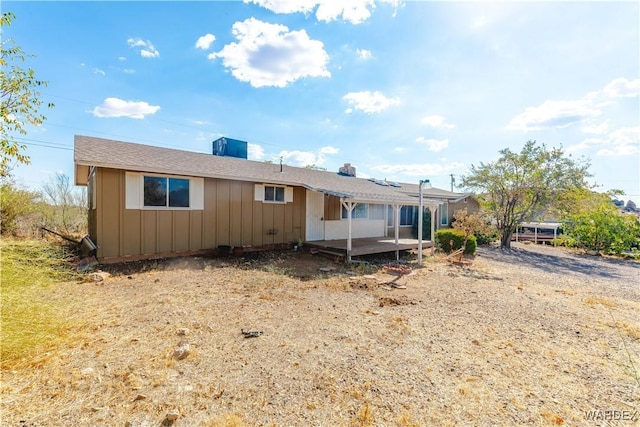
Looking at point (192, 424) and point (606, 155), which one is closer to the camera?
point (192, 424)

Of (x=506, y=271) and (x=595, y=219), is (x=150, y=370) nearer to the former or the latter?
(x=506, y=271)

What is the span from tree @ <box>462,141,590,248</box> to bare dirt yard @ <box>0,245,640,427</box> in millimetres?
10251

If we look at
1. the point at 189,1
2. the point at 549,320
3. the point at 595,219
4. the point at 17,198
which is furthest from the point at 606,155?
the point at 17,198

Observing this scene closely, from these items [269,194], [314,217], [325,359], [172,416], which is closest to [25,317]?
[172,416]

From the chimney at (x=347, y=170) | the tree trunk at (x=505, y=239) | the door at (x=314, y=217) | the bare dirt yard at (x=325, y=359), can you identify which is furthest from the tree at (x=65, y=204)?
the tree trunk at (x=505, y=239)

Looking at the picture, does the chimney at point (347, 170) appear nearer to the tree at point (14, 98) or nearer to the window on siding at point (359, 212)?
the window on siding at point (359, 212)

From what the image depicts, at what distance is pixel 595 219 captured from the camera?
14.1 metres

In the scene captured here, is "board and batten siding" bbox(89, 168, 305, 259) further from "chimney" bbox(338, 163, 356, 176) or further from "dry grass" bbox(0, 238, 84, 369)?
"chimney" bbox(338, 163, 356, 176)

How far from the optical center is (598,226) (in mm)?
13922

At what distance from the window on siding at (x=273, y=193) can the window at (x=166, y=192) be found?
2646mm

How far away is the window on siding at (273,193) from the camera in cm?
990

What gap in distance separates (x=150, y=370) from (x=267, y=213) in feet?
24.2

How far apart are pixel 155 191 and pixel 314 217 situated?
18.5 feet

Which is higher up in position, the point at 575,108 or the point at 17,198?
the point at 575,108
